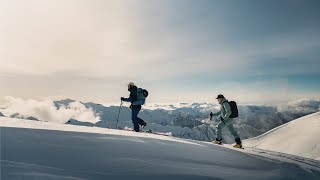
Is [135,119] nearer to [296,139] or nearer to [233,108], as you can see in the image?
[233,108]

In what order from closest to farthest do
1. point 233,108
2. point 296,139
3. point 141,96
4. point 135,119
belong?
1. point 233,108
2. point 141,96
3. point 135,119
4. point 296,139

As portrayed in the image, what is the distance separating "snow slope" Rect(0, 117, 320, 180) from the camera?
5082 millimetres

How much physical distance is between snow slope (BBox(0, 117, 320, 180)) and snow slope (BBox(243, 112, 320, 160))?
3478cm

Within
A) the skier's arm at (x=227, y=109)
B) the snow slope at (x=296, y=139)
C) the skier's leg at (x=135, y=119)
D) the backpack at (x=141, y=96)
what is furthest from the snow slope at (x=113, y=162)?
the snow slope at (x=296, y=139)

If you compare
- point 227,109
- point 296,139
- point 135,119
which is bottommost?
point 296,139

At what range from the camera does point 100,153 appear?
675 centimetres

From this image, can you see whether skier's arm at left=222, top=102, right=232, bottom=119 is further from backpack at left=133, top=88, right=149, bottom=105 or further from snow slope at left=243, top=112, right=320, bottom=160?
snow slope at left=243, top=112, right=320, bottom=160

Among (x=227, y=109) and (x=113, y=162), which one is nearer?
(x=113, y=162)

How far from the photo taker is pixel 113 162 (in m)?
6.07

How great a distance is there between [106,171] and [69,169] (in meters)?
0.63

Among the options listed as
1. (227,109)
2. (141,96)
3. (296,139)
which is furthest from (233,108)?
(296,139)

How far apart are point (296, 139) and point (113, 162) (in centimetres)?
4758

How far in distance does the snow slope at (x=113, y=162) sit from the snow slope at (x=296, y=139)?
34.8 m

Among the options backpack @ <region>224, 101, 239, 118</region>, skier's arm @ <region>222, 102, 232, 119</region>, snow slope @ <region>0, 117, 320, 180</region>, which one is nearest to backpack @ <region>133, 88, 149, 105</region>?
skier's arm @ <region>222, 102, 232, 119</region>
